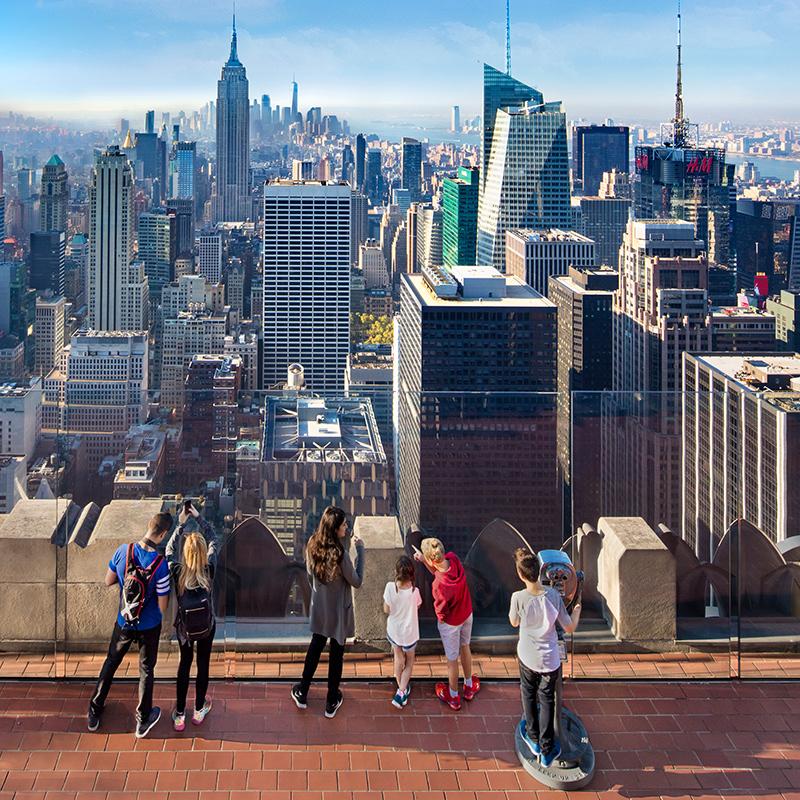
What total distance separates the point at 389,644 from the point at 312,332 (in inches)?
1420

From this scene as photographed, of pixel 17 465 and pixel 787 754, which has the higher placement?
pixel 17 465

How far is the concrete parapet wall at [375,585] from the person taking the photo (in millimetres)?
2117

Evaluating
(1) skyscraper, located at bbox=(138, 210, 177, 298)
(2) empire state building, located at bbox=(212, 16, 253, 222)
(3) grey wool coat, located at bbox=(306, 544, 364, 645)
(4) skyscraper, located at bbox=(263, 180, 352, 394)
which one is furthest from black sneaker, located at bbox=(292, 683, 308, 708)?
(2) empire state building, located at bbox=(212, 16, 253, 222)

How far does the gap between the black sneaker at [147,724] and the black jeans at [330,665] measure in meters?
0.26

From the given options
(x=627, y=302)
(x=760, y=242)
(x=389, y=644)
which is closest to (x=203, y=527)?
(x=389, y=644)

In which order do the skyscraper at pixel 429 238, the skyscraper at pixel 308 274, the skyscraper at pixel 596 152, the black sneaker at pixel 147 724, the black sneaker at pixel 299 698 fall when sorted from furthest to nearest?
the skyscraper at pixel 596 152
the skyscraper at pixel 429 238
the skyscraper at pixel 308 274
the black sneaker at pixel 299 698
the black sneaker at pixel 147 724

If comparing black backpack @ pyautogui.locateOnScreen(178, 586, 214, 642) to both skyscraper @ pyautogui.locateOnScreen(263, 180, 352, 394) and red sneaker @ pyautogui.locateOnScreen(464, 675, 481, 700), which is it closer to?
red sneaker @ pyautogui.locateOnScreen(464, 675, 481, 700)

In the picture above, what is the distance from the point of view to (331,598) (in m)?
1.91

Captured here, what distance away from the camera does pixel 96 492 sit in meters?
2.21

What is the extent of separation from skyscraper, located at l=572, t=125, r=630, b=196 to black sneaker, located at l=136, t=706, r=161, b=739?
55564mm

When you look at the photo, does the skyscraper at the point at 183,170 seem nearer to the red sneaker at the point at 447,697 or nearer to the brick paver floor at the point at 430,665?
the brick paver floor at the point at 430,665

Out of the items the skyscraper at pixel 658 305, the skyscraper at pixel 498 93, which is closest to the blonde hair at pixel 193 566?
the skyscraper at pixel 658 305

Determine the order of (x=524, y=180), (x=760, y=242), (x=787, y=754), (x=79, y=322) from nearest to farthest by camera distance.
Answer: (x=787, y=754) < (x=79, y=322) < (x=760, y=242) < (x=524, y=180)

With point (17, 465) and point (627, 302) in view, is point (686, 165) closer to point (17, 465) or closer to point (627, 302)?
point (627, 302)
